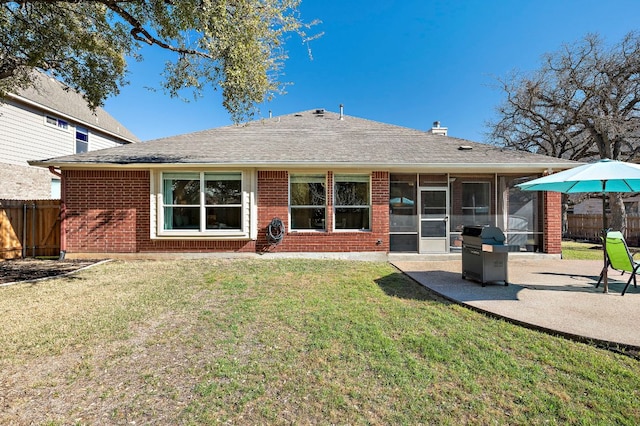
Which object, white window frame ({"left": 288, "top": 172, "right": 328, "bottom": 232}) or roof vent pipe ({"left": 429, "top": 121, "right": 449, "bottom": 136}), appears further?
roof vent pipe ({"left": 429, "top": 121, "right": 449, "bottom": 136})

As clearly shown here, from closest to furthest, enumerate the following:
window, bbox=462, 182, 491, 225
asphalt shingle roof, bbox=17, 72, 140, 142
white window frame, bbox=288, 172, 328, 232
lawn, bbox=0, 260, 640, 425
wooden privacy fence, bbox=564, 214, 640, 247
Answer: lawn, bbox=0, 260, 640, 425, white window frame, bbox=288, 172, 328, 232, window, bbox=462, 182, 491, 225, asphalt shingle roof, bbox=17, 72, 140, 142, wooden privacy fence, bbox=564, 214, 640, 247

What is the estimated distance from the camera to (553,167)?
8.73 m

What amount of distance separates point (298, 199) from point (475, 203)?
5.62m

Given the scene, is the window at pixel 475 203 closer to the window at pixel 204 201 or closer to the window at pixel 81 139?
the window at pixel 204 201

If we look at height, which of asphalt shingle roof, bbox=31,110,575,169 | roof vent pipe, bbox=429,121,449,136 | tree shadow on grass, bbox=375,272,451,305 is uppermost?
roof vent pipe, bbox=429,121,449,136

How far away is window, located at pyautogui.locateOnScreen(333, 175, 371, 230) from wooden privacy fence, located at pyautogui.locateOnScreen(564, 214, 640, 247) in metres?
14.5

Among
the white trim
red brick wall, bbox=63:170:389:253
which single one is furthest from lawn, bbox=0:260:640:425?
red brick wall, bbox=63:170:389:253

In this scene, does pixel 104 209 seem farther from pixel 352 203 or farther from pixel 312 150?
pixel 352 203

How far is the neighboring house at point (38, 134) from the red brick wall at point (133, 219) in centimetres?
529

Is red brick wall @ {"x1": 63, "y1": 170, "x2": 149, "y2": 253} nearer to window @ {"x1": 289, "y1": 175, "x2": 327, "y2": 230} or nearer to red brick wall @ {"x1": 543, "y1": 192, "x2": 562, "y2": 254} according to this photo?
window @ {"x1": 289, "y1": 175, "x2": 327, "y2": 230}

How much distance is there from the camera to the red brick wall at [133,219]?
28.7ft

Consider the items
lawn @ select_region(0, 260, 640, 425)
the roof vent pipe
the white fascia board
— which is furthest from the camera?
the roof vent pipe

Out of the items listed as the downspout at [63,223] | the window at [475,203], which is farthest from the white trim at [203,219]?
the window at [475,203]

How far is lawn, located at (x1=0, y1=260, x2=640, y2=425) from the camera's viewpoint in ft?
7.94
